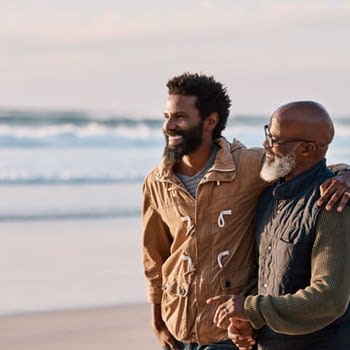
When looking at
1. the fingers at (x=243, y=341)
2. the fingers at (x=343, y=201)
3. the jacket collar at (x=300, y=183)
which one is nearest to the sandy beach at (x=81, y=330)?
the fingers at (x=243, y=341)

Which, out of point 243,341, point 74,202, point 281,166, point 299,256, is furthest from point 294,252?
point 74,202

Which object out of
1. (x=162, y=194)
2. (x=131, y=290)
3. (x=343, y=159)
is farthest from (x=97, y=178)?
(x=162, y=194)

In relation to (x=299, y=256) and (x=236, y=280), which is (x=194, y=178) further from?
(x=299, y=256)

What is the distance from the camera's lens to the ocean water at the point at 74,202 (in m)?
11.0

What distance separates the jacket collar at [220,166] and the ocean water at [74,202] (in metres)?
4.50

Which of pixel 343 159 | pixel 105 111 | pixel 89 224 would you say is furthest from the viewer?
pixel 105 111

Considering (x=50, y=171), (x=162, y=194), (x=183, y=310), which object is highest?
(x=162, y=194)

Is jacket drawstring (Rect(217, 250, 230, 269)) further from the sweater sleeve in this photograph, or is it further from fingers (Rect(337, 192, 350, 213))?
fingers (Rect(337, 192, 350, 213))

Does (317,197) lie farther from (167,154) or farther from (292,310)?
(167,154)

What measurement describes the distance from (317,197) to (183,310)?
3.74ft

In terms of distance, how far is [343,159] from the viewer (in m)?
27.0

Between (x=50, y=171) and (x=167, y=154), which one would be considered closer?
(x=167, y=154)

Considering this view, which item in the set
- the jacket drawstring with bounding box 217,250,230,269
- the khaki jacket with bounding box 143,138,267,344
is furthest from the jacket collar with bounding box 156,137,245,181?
the jacket drawstring with bounding box 217,250,230,269

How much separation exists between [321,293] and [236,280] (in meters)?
1.03
